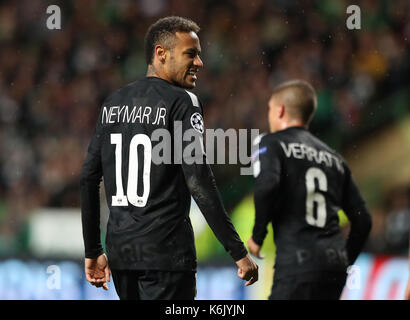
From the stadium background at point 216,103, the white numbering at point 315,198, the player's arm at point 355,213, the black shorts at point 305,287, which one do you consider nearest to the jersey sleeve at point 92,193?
the black shorts at point 305,287

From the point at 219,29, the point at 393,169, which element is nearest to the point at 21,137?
the point at 219,29

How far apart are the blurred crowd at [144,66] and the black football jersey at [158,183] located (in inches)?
189

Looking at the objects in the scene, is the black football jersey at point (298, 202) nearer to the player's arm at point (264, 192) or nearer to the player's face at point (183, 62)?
the player's arm at point (264, 192)

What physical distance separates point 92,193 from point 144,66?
22.7 ft

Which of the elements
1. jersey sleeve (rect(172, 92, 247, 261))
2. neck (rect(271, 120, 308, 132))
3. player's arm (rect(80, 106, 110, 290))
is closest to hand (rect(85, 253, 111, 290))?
player's arm (rect(80, 106, 110, 290))

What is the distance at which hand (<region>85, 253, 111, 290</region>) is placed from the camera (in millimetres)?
3770

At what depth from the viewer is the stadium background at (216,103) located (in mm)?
7469

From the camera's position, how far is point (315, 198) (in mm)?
4348

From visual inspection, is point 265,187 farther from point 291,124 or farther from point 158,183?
point 158,183

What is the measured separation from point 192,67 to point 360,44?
7.20m

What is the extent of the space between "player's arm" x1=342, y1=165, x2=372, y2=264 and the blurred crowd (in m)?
4.09

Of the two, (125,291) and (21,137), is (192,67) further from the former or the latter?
(21,137)

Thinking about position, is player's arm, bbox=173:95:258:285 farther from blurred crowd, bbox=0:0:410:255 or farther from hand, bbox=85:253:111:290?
blurred crowd, bbox=0:0:410:255

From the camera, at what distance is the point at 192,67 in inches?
147
